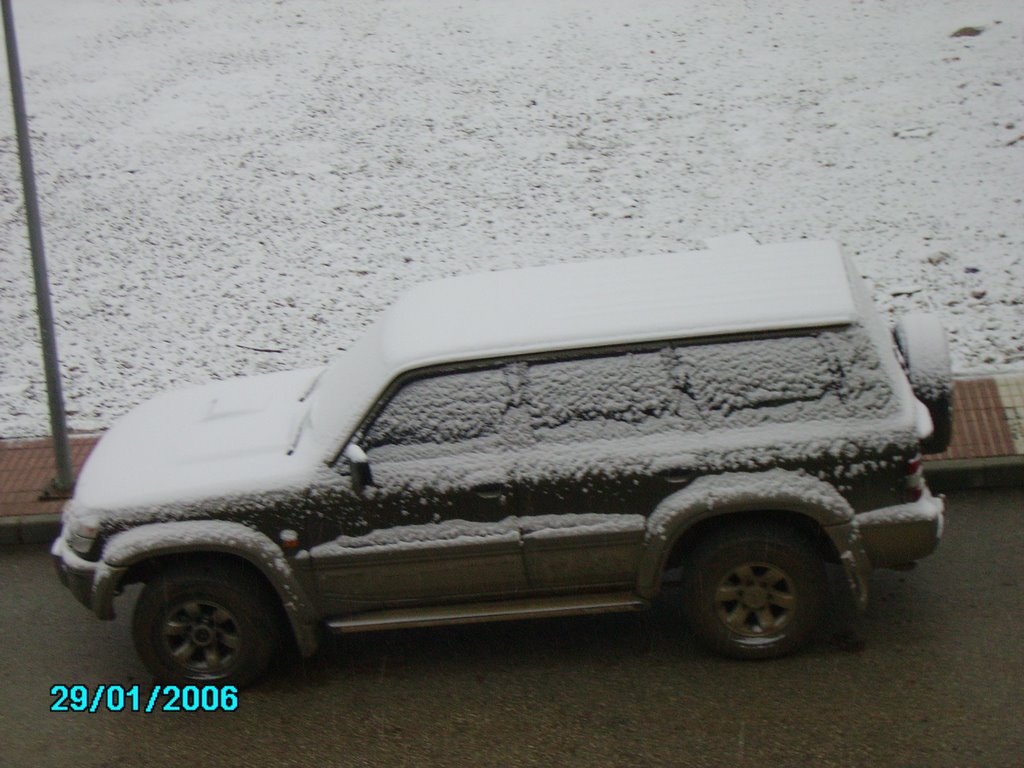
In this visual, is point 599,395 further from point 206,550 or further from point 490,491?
point 206,550

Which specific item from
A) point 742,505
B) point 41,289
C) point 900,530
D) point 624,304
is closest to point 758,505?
point 742,505

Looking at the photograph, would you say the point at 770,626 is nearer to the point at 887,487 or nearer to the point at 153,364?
the point at 887,487

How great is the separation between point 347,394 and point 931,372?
2877mm

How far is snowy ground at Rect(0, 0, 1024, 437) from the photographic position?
378 inches

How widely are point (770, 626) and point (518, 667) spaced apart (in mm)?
1250

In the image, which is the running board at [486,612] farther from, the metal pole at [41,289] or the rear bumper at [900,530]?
the metal pole at [41,289]

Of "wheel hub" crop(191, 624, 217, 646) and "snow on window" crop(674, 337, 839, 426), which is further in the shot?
"wheel hub" crop(191, 624, 217, 646)

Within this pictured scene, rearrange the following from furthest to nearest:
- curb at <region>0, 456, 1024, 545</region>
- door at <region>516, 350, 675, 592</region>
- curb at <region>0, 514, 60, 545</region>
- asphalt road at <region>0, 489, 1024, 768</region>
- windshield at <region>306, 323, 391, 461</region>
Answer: curb at <region>0, 514, 60, 545</region>, curb at <region>0, 456, 1024, 545</region>, windshield at <region>306, 323, 391, 461</region>, door at <region>516, 350, 675, 592</region>, asphalt road at <region>0, 489, 1024, 768</region>

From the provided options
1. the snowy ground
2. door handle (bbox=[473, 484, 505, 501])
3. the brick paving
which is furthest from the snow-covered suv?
the snowy ground

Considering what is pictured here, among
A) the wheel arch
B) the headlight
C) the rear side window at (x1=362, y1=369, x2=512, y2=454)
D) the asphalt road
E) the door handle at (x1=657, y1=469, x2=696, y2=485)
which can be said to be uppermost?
the rear side window at (x1=362, y1=369, x2=512, y2=454)

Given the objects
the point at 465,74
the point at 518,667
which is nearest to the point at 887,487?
the point at 518,667

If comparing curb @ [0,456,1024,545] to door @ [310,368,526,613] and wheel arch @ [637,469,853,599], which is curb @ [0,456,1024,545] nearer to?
wheel arch @ [637,469,853,599]

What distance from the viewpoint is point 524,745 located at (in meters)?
4.81

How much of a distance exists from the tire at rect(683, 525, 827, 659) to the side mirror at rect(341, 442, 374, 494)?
156 cm
